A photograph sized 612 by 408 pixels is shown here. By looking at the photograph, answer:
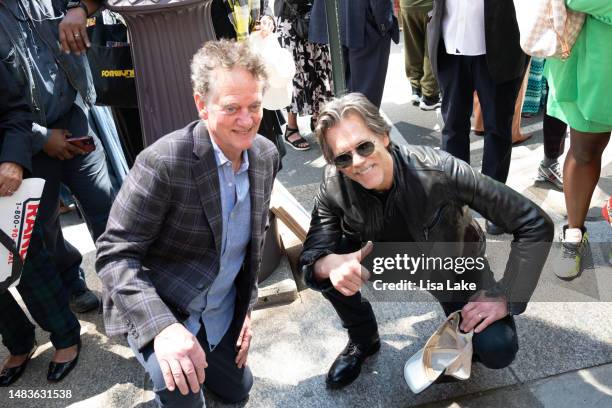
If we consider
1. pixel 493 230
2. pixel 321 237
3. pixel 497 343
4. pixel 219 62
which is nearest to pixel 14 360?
pixel 321 237

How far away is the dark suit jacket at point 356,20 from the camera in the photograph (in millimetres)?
3691

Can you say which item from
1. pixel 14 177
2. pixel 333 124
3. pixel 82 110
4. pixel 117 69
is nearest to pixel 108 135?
pixel 82 110

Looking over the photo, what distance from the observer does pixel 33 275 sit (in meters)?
2.41

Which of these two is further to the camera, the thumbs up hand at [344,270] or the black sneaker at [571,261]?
the black sneaker at [571,261]

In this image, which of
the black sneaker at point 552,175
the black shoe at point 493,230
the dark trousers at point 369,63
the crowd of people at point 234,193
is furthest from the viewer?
the dark trousers at point 369,63

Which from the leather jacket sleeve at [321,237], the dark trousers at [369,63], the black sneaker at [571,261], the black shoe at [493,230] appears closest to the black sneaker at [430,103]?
the dark trousers at [369,63]

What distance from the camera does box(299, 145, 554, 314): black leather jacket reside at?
6.39ft

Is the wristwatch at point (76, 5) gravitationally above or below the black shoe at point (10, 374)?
above

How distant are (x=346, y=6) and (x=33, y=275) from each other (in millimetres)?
2510

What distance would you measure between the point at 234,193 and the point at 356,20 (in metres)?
2.19

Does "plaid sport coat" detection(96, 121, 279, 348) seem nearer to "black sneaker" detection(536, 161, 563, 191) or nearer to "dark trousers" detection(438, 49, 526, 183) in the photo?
"dark trousers" detection(438, 49, 526, 183)

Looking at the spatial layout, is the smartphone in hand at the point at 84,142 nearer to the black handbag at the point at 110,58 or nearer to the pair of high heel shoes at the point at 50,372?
the black handbag at the point at 110,58

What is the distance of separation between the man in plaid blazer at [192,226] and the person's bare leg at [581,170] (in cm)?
151

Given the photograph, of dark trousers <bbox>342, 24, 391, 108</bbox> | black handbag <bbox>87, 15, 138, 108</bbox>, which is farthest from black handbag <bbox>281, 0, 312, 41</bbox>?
black handbag <bbox>87, 15, 138, 108</bbox>
